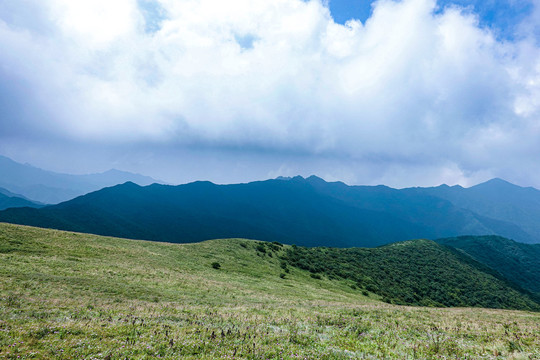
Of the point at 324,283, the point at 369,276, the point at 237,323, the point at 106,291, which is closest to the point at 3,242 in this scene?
the point at 106,291

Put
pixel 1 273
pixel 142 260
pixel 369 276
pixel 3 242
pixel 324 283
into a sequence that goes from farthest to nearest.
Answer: pixel 369 276 → pixel 324 283 → pixel 142 260 → pixel 3 242 → pixel 1 273

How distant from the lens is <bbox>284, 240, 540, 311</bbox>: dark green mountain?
6105cm

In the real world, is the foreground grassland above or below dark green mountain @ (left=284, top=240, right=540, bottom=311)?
above

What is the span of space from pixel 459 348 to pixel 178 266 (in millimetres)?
35832

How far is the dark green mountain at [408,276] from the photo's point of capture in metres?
61.0

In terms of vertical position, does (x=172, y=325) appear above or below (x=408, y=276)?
above

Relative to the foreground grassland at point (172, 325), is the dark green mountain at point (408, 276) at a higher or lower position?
lower

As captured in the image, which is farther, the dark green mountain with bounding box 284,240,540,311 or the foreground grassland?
the dark green mountain with bounding box 284,240,540,311

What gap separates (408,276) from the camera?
76.6 meters

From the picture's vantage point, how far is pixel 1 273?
20953 millimetres

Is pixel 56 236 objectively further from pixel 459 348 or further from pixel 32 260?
pixel 459 348

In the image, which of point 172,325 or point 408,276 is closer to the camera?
point 172,325

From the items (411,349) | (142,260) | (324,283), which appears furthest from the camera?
(324,283)

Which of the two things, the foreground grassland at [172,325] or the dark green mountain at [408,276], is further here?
the dark green mountain at [408,276]
